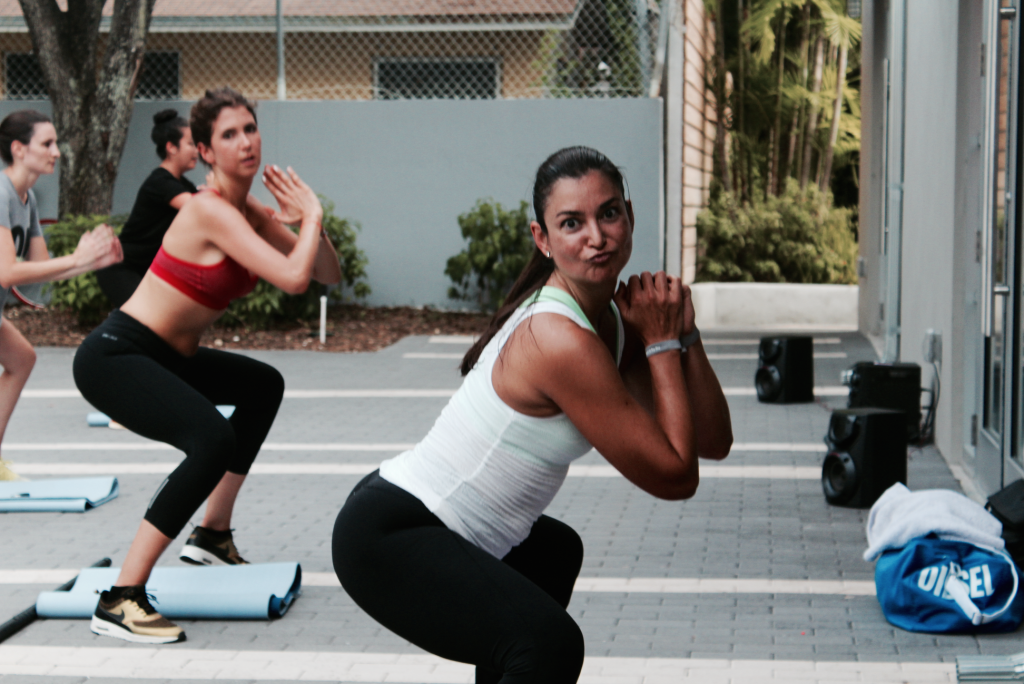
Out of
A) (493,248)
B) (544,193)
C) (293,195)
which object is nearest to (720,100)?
(493,248)

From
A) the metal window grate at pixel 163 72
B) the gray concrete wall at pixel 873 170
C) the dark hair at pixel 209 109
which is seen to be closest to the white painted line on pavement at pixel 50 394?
the dark hair at pixel 209 109

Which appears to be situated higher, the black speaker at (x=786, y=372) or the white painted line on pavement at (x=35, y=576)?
the black speaker at (x=786, y=372)

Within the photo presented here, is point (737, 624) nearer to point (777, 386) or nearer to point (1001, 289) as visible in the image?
point (1001, 289)

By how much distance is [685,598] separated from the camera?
14.7 ft

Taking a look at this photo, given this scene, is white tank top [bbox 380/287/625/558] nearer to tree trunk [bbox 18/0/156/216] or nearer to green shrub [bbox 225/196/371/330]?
green shrub [bbox 225/196/371/330]

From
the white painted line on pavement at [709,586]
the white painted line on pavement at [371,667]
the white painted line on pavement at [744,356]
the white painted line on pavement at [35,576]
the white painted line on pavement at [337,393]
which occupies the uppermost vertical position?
the white painted line on pavement at [744,356]

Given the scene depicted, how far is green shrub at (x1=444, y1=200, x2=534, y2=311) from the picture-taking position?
1297 centimetres

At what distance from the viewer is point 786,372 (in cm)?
881

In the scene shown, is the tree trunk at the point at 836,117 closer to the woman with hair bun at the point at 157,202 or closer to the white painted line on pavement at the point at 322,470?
the white painted line on pavement at the point at 322,470

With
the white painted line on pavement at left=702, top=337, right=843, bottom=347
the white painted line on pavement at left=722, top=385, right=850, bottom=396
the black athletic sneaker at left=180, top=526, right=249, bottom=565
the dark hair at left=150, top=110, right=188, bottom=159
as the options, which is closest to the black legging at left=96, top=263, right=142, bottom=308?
the dark hair at left=150, top=110, right=188, bottom=159

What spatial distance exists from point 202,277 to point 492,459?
2.08 metres

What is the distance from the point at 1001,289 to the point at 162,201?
470cm

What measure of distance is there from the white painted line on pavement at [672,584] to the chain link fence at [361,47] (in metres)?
10.3

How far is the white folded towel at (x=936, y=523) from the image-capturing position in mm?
4172
